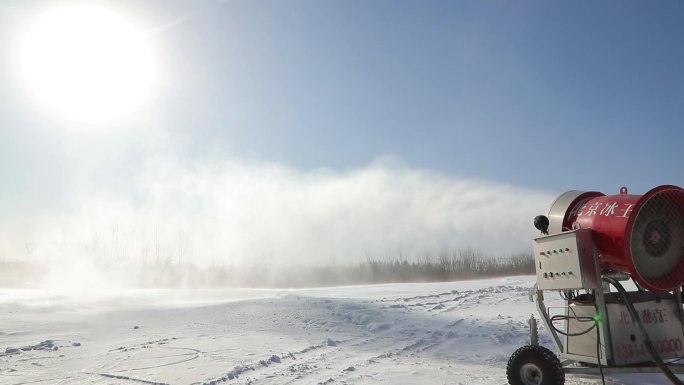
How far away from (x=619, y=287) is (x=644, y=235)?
63 cm

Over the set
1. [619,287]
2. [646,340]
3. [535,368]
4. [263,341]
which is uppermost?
[619,287]

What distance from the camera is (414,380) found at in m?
5.68

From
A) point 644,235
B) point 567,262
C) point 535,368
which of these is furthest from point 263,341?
point 644,235

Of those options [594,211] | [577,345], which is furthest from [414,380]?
[594,211]

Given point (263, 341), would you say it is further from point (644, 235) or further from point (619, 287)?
point (644, 235)

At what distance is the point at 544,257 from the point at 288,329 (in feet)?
18.8

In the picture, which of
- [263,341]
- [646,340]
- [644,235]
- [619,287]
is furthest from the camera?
[263,341]

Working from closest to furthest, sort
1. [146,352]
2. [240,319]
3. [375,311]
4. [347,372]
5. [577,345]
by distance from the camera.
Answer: [577,345] < [347,372] < [146,352] < [240,319] < [375,311]

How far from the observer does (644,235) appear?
15.3 feet

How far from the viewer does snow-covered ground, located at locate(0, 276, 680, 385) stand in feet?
19.4

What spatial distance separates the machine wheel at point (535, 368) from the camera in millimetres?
4539

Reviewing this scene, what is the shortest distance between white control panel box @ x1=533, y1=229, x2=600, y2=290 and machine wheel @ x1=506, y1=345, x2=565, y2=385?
2.31 feet

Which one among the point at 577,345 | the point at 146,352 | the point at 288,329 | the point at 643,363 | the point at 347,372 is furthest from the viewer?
the point at 288,329

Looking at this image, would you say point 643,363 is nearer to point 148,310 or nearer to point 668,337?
point 668,337
